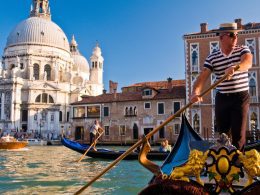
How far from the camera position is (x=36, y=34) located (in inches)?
1521

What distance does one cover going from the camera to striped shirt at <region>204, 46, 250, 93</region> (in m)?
2.27

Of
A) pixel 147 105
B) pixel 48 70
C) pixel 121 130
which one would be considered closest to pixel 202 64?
pixel 147 105

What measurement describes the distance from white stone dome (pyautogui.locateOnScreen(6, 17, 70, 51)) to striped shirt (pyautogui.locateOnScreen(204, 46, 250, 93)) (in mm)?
37846

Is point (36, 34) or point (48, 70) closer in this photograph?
point (48, 70)

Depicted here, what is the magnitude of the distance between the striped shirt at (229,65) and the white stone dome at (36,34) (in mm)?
37846

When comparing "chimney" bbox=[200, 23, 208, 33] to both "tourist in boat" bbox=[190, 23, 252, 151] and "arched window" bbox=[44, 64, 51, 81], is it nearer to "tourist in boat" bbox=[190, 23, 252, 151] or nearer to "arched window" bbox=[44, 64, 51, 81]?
"tourist in boat" bbox=[190, 23, 252, 151]

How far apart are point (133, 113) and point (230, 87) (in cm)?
2071

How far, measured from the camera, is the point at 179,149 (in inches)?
154

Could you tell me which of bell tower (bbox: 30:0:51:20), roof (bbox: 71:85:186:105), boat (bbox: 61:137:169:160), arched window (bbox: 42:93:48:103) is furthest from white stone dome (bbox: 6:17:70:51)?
boat (bbox: 61:137:169:160)

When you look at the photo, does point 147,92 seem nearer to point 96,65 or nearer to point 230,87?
point 230,87

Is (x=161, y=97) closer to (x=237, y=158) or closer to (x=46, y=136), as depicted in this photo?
(x=46, y=136)

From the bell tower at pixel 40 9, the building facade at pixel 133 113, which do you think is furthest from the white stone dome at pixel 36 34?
the building facade at pixel 133 113

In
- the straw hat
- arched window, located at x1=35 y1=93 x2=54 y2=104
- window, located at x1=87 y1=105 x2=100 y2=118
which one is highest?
arched window, located at x1=35 y1=93 x2=54 y2=104

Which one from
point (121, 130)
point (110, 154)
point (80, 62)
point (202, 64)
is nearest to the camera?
point (110, 154)
